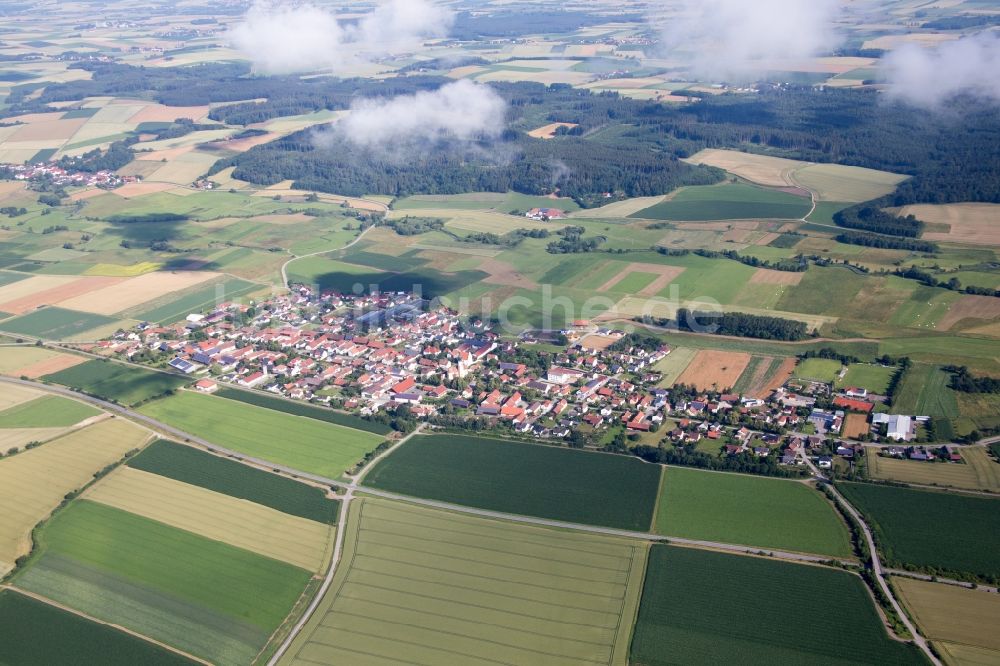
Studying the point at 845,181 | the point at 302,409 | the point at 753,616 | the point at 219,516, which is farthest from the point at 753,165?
the point at 219,516

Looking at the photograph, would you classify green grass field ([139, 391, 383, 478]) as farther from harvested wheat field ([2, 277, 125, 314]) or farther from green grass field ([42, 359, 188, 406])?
harvested wheat field ([2, 277, 125, 314])

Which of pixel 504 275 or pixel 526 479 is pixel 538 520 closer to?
pixel 526 479

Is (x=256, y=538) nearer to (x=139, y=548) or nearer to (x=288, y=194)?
(x=139, y=548)

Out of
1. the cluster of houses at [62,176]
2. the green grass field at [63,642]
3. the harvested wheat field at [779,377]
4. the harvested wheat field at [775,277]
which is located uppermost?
the cluster of houses at [62,176]

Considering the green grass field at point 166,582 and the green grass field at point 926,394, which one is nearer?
the green grass field at point 166,582

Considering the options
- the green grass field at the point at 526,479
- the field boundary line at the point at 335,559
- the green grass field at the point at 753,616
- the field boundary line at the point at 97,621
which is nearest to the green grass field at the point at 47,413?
the field boundary line at the point at 97,621

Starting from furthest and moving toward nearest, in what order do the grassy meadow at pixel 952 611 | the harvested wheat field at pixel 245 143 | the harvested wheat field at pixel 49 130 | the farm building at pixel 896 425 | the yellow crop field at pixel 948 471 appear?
the harvested wheat field at pixel 49 130 < the harvested wheat field at pixel 245 143 < the farm building at pixel 896 425 < the yellow crop field at pixel 948 471 < the grassy meadow at pixel 952 611

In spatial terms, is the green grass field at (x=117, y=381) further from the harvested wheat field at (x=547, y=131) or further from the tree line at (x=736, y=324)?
the harvested wheat field at (x=547, y=131)
